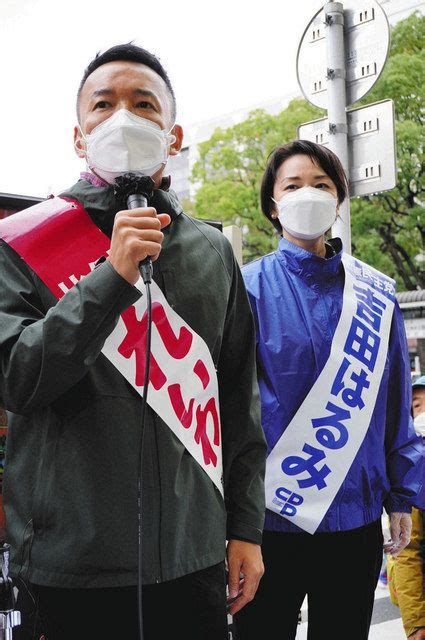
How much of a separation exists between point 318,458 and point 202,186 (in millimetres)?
19199

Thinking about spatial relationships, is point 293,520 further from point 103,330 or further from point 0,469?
point 103,330

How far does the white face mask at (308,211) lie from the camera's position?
2.45 metres

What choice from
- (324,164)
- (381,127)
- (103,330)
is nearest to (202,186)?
(381,127)

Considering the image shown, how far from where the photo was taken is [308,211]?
8.04ft

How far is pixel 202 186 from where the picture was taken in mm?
20891

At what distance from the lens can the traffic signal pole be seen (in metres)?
4.66

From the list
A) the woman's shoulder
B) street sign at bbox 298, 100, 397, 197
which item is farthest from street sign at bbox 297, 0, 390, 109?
the woman's shoulder

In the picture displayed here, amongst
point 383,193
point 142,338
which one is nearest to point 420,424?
point 142,338

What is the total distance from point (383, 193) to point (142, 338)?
16705mm

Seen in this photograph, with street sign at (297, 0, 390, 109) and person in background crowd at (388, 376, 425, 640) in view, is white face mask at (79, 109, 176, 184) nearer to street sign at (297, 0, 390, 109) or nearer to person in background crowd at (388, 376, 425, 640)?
person in background crowd at (388, 376, 425, 640)

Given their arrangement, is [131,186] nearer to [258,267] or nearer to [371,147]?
[258,267]

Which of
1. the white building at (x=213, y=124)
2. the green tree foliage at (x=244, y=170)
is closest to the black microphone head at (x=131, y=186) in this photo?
the green tree foliage at (x=244, y=170)

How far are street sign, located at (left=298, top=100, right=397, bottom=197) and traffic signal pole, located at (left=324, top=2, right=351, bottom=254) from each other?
0.05m

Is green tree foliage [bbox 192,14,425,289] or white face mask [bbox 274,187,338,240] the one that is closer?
white face mask [bbox 274,187,338,240]
